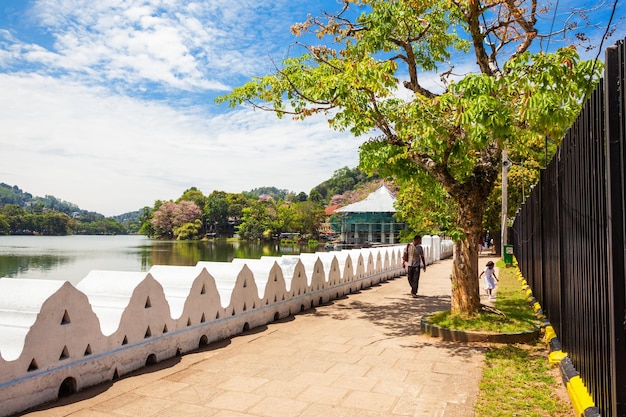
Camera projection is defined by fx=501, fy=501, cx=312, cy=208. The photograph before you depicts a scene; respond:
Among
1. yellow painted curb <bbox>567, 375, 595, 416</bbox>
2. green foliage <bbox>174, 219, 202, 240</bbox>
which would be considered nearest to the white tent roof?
green foliage <bbox>174, 219, 202, 240</bbox>

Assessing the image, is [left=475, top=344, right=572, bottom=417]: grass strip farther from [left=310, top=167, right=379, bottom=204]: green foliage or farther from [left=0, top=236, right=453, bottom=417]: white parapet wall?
[left=310, top=167, right=379, bottom=204]: green foliage

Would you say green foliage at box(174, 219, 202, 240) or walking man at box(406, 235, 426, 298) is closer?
walking man at box(406, 235, 426, 298)

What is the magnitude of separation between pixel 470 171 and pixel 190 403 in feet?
19.3

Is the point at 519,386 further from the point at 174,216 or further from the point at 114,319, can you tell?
the point at 174,216

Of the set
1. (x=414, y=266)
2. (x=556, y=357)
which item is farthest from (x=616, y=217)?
(x=414, y=266)

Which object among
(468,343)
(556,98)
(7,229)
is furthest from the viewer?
(7,229)

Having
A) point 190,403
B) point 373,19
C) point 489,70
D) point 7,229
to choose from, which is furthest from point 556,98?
point 7,229

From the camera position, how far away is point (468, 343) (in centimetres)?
739

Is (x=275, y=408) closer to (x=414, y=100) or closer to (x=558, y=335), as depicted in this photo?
(x=558, y=335)

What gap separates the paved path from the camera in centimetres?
461

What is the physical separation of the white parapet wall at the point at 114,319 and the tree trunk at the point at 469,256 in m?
3.27

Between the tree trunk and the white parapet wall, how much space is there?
3266 mm

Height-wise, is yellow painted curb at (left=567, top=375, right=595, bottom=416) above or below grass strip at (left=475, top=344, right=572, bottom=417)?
above

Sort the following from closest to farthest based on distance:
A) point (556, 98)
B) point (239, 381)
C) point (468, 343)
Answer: point (239, 381)
point (556, 98)
point (468, 343)
